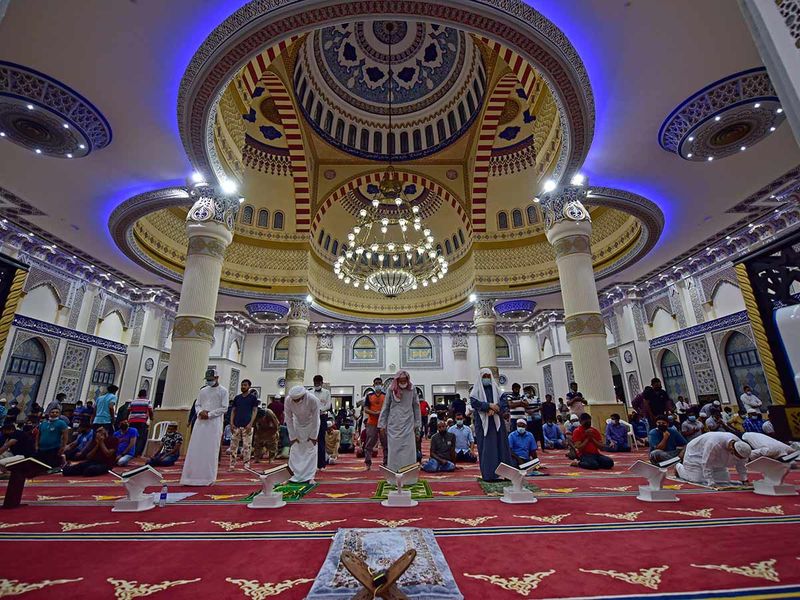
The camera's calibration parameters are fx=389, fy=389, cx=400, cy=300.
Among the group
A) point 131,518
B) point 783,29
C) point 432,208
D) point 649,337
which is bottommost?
point 131,518

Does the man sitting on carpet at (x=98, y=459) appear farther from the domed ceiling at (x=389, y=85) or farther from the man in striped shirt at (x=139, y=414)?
the domed ceiling at (x=389, y=85)

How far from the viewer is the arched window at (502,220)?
1078cm

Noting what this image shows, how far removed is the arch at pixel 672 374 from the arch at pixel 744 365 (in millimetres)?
1140

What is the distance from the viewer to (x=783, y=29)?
1395 mm

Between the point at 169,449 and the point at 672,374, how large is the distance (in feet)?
35.1

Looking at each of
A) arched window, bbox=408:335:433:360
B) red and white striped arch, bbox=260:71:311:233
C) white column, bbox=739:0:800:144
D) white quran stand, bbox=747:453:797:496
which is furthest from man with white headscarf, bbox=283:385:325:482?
arched window, bbox=408:335:433:360

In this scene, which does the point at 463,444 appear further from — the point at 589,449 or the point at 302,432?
the point at 302,432

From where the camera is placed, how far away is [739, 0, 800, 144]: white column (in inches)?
52.5

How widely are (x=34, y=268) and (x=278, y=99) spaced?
6.03 m

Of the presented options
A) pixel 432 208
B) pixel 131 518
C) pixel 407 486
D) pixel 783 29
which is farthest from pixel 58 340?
pixel 783 29

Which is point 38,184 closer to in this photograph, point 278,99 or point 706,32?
point 278,99

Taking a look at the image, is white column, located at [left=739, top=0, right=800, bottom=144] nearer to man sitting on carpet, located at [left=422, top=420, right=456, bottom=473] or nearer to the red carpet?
the red carpet

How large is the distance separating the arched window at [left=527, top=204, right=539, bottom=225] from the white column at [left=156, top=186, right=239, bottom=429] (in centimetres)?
761

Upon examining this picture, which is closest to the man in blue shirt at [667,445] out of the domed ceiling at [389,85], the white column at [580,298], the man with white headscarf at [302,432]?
the white column at [580,298]
